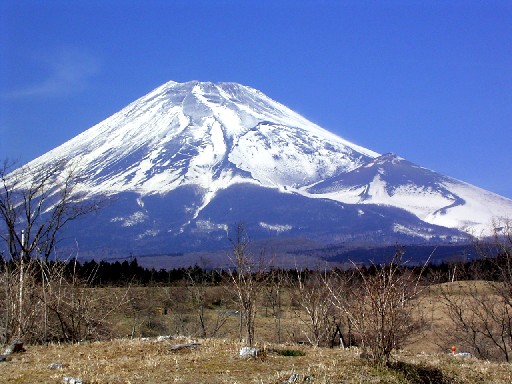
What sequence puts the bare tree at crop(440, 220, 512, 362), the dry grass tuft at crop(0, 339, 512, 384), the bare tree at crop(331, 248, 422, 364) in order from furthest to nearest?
1. the bare tree at crop(440, 220, 512, 362)
2. the bare tree at crop(331, 248, 422, 364)
3. the dry grass tuft at crop(0, 339, 512, 384)

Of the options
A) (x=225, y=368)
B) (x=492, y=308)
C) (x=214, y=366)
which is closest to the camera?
(x=225, y=368)

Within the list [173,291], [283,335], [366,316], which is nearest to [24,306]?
[366,316]

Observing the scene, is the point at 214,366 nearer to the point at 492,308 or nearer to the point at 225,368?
the point at 225,368

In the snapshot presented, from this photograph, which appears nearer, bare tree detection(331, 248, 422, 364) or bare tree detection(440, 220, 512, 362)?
bare tree detection(331, 248, 422, 364)

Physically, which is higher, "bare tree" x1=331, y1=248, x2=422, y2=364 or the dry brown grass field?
A: "bare tree" x1=331, y1=248, x2=422, y2=364

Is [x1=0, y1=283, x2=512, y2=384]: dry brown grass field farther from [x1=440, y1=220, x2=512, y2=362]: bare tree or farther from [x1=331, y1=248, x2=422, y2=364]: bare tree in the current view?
[x1=440, y1=220, x2=512, y2=362]: bare tree

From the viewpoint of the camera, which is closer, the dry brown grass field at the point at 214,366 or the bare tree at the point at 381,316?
the dry brown grass field at the point at 214,366

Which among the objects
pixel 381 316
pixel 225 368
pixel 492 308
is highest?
pixel 381 316

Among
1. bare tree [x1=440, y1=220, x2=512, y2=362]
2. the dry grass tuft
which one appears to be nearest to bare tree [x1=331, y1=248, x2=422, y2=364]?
the dry grass tuft

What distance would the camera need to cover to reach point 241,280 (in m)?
17.0

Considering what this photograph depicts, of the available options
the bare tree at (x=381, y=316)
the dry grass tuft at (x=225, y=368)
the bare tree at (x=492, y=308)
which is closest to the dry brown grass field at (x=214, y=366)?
the dry grass tuft at (x=225, y=368)

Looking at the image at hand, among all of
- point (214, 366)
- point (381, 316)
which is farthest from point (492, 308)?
point (214, 366)

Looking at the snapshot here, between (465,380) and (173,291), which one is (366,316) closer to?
(465,380)

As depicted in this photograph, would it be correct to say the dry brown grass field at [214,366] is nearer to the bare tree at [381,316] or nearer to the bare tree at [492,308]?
the bare tree at [381,316]
